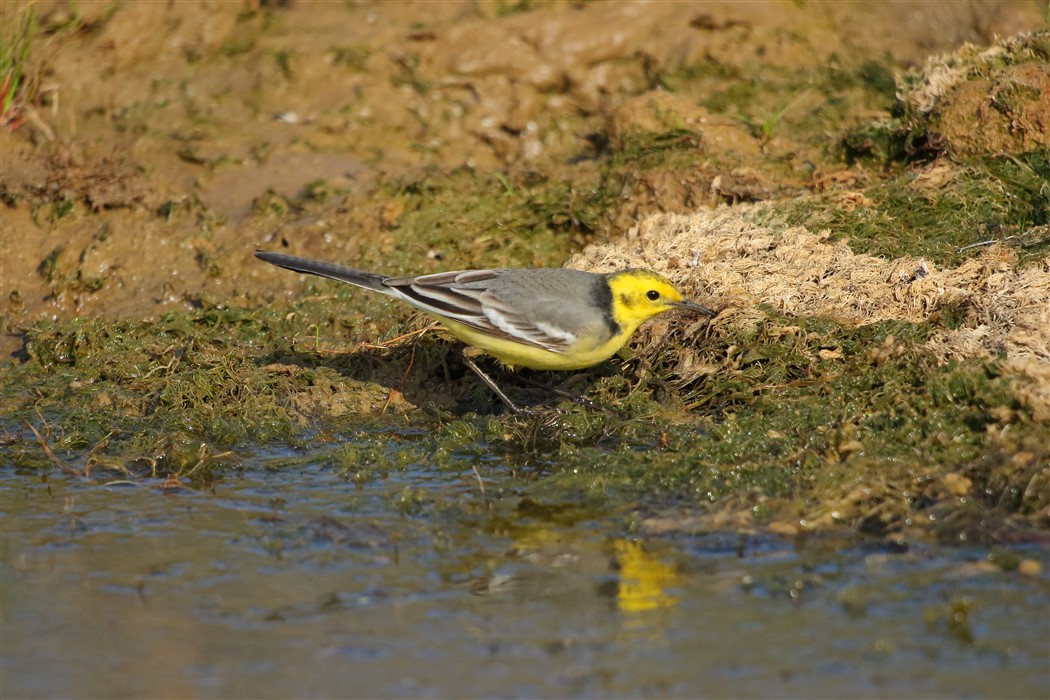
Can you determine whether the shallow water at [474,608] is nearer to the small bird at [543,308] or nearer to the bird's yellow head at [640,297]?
the small bird at [543,308]

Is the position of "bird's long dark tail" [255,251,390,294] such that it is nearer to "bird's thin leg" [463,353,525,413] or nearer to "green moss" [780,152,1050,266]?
"bird's thin leg" [463,353,525,413]

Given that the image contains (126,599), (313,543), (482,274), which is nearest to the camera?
(126,599)

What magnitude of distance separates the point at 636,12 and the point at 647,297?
518cm

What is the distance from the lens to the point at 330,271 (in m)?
8.55

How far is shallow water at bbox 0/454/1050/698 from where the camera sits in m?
4.90

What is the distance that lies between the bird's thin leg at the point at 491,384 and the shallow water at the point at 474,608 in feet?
4.49

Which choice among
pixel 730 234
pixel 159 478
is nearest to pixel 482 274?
pixel 730 234

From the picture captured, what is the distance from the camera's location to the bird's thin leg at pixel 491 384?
8.29 meters

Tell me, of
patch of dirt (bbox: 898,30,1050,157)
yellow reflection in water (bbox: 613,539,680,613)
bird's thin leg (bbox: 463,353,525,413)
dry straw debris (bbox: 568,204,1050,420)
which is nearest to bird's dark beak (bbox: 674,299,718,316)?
dry straw debris (bbox: 568,204,1050,420)

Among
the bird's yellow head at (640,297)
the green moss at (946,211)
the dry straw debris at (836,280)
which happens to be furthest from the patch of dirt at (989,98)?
the bird's yellow head at (640,297)

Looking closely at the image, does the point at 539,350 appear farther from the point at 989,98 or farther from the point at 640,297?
the point at 989,98

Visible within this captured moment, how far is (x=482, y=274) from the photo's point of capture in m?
8.57

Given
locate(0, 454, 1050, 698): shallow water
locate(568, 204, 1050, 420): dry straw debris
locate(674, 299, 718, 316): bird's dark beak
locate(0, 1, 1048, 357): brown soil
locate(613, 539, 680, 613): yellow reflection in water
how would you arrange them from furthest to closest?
1. locate(0, 1, 1048, 357): brown soil
2. locate(674, 299, 718, 316): bird's dark beak
3. locate(568, 204, 1050, 420): dry straw debris
4. locate(613, 539, 680, 613): yellow reflection in water
5. locate(0, 454, 1050, 698): shallow water

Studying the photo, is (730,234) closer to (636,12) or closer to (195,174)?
(636,12)
